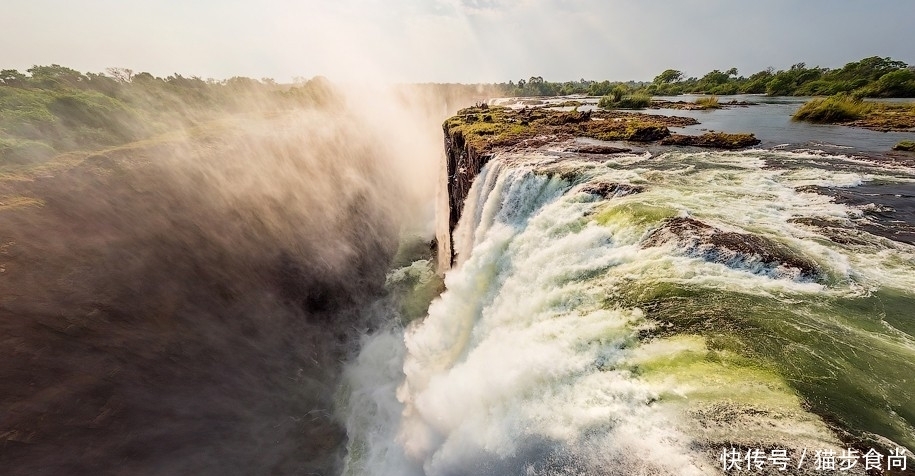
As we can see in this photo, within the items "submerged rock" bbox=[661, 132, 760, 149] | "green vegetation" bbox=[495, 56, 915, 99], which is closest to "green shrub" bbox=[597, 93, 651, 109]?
"green vegetation" bbox=[495, 56, 915, 99]

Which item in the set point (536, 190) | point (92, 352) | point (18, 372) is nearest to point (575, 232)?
point (536, 190)

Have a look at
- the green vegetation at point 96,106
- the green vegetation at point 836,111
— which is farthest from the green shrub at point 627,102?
the green vegetation at point 96,106

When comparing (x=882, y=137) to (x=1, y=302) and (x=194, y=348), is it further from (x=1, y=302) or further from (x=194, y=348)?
(x=1, y=302)

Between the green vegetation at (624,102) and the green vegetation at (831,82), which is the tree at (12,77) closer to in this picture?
the green vegetation at (624,102)

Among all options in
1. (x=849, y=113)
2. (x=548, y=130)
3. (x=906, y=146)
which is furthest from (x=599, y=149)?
(x=849, y=113)

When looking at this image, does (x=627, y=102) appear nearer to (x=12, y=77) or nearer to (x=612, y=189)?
(x=612, y=189)

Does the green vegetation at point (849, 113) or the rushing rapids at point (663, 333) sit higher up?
the green vegetation at point (849, 113)
